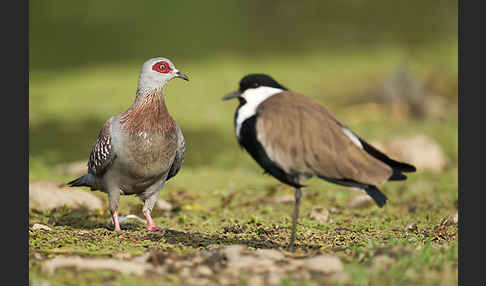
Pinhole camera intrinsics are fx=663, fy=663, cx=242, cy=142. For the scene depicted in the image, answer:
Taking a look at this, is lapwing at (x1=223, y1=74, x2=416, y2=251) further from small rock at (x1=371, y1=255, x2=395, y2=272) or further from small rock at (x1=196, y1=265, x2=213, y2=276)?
small rock at (x1=196, y1=265, x2=213, y2=276)

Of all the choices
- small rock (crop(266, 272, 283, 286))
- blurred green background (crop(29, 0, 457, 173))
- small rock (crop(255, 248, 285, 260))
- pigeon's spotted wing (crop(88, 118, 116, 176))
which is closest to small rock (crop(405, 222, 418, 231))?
small rock (crop(255, 248, 285, 260))

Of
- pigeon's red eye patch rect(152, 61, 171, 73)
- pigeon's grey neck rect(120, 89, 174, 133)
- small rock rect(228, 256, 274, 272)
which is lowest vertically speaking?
small rock rect(228, 256, 274, 272)

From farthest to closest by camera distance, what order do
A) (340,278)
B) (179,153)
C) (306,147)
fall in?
(179,153), (306,147), (340,278)

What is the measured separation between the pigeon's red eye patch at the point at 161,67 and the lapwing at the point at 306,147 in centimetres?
137

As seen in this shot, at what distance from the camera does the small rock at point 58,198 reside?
723cm

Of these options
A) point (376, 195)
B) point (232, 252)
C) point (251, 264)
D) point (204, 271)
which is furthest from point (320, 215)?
point (204, 271)

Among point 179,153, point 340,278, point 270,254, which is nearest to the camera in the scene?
point 340,278

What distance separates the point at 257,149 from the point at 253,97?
18.0 inches

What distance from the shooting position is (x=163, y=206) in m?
7.56

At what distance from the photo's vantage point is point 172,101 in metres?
14.8

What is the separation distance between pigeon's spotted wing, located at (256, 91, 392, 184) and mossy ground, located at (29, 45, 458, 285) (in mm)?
568

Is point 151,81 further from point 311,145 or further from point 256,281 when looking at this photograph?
point 256,281

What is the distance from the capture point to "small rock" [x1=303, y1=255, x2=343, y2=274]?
4250mm

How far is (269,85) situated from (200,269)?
1551 millimetres
